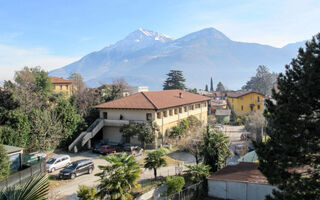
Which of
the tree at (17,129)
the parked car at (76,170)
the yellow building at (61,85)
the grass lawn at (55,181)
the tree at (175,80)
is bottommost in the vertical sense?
the grass lawn at (55,181)

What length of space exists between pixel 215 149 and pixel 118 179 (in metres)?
10.6

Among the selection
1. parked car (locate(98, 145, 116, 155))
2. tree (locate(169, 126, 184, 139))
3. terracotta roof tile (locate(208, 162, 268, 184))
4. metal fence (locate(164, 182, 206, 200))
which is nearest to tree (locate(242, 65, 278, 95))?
tree (locate(169, 126, 184, 139))

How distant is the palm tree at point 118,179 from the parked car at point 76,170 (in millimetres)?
8251

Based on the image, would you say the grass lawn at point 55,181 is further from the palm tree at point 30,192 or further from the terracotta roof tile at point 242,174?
the palm tree at point 30,192

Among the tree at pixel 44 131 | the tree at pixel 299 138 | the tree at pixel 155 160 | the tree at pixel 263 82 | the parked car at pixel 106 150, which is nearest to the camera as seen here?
the tree at pixel 299 138

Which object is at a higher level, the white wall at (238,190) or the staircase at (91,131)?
the staircase at (91,131)

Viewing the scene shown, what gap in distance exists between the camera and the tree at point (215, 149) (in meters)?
23.2

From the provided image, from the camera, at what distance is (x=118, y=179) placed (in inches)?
642

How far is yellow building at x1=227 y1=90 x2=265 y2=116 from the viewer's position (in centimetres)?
7512

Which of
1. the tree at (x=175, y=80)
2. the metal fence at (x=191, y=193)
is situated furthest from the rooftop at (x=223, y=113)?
the metal fence at (x=191, y=193)

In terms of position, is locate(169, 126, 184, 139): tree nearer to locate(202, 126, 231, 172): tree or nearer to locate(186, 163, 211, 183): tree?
locate(202, 126, 231, 172): tree

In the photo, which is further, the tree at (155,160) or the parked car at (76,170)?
the parked car at (76,170)

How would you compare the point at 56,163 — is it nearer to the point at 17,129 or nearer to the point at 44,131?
the point at 44,131

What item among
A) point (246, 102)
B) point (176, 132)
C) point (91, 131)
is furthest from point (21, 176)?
point (246, 102)
